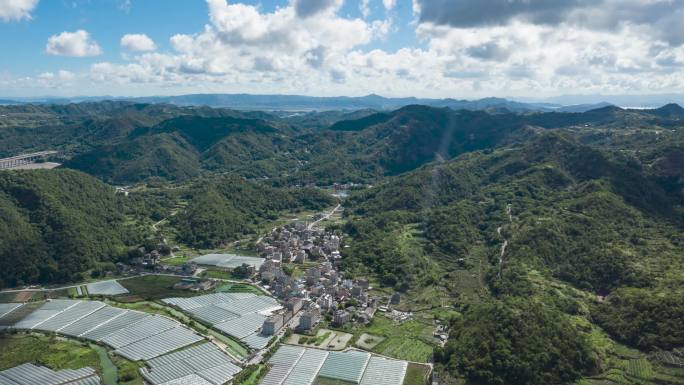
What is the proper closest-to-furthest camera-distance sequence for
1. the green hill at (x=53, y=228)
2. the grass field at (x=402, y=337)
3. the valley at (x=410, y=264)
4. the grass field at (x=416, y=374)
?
the grass field at (x=416, y=374) < the valley at (x=410, y=264) < the grass field at (x=402, y=337) < the green hill at (x=53, y=228)

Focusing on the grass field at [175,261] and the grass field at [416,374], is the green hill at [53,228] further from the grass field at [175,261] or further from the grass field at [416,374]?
the grass field at [416,374]

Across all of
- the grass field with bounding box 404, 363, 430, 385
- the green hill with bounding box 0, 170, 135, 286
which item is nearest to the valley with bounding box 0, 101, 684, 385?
the grass field with bounding box 404, 363, 430, 385

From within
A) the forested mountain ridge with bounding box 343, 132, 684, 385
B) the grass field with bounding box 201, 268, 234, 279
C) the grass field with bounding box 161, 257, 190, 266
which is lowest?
the grass field with bounding box 161, 257, 190, 266

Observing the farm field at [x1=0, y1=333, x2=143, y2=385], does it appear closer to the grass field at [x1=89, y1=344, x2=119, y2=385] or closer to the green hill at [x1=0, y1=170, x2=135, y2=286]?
the grass field at [x1=89, y1=344, x2=119, y2=385]

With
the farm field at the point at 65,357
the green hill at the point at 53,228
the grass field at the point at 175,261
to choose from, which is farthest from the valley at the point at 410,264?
the grass field at the point at 175,261

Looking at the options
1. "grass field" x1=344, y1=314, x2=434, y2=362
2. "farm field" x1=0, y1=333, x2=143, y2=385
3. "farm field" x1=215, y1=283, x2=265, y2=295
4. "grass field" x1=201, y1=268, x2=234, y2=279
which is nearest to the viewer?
"farm field" x1=0, y1=333, x2=143, y2=385

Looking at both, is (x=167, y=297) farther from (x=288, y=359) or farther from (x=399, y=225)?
(x=399, y=225)

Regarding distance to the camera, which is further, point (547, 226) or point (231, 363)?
point (547, 226)

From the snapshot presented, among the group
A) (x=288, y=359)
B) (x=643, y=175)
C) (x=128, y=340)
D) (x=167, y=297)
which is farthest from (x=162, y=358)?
(x=643, y=175)
